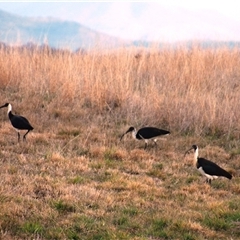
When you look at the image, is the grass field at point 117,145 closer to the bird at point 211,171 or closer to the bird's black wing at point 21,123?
the bird at point 211,171

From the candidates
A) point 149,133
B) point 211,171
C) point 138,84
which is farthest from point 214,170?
point 138,84

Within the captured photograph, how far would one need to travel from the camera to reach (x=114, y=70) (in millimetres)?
11555

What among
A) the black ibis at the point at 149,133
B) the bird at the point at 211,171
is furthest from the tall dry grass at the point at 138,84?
the bird at the point at 211,171

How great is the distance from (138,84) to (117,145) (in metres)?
3.34

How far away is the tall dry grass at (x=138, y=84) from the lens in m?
9.16

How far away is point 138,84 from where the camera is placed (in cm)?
1102

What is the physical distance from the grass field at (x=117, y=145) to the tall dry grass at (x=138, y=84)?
0.10 feet

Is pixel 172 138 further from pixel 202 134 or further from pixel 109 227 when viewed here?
pixel 109 227

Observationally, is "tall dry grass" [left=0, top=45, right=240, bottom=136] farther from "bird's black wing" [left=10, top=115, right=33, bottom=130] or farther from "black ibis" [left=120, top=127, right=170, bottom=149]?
"bird's black wing" [left=10, top=115, right=33, bottom=130]

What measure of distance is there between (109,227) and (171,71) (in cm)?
767

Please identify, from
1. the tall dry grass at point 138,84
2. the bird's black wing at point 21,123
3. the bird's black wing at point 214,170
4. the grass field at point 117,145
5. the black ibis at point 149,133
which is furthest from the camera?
the tall dry grass at point 138,84

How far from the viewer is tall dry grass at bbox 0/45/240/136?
916 cm

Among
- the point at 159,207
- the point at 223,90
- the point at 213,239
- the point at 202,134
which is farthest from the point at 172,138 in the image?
the point at 213,239

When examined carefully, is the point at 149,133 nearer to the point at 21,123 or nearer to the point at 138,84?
the point at 21,123
